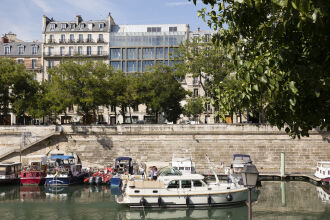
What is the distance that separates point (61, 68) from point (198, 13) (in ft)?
115

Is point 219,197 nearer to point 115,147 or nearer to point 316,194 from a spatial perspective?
point 316,194

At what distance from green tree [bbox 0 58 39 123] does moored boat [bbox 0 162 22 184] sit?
10870 mm

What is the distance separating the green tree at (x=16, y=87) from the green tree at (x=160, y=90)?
1452 centimetres

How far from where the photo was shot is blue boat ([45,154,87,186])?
1385 inches

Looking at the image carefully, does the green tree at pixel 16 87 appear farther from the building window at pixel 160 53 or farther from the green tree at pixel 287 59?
the green tree at pixel 287 59

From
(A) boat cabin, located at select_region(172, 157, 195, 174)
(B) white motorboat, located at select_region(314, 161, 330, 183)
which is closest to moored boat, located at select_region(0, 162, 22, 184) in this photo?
(A) boat cabin, located at select_region(172, 157, 195, 174)

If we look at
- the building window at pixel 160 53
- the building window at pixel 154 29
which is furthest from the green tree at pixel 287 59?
the building window at pixel 154 29

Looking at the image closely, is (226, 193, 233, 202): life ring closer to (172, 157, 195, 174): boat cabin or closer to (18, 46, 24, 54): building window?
(172, 157, 195, 174): boat cabin

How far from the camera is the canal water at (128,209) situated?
970 inches

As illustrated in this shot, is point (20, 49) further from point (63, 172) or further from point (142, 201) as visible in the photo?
point (142, 201)

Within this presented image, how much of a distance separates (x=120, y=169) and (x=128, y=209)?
1116 cm

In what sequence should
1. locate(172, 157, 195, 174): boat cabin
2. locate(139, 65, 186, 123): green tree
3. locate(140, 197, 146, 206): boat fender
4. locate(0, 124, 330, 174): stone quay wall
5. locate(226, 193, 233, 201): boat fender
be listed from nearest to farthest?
locate(140, 197, 146, 206): boat fender < locate(226, 193, 233, 201): boat fender < locate(172, 157, 195, 174): boat cabin < locate(0, 124, 330, 174): stone quay wall < locate(139, 65, 186, 123): green tree

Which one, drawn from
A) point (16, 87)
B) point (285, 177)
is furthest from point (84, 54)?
point (285, 177)

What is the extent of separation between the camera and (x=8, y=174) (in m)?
36.5
